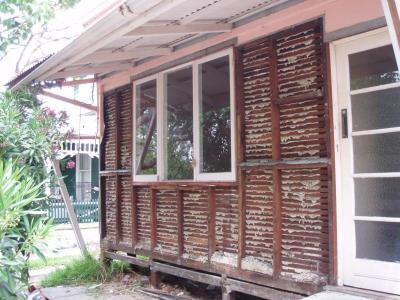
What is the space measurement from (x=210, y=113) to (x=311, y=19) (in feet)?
4.93

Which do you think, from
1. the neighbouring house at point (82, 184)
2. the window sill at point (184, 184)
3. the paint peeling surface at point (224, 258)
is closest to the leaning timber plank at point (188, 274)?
the paint peeling surface at point (224, 258)

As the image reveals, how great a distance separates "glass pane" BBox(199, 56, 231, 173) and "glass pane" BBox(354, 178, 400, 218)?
1424 mm

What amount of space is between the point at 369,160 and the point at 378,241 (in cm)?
62

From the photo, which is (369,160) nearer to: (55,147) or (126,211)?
(55,147)

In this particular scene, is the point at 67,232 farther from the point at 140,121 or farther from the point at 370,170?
the point at 370,170

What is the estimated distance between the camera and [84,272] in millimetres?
6465

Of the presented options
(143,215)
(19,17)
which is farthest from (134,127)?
(19,17)

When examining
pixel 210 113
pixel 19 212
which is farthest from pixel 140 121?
pixel 19 212

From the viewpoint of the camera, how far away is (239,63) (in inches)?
179

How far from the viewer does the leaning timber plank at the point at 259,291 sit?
3977 millimetres

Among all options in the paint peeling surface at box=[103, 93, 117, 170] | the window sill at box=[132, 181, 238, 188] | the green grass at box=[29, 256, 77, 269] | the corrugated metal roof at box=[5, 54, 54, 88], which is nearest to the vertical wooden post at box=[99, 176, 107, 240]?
the paint peeling surface at box=[103, 93, 117, 170]

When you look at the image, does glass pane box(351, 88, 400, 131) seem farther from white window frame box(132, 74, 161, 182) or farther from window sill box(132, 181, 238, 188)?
white window frame box(132, 74, 161, 182)

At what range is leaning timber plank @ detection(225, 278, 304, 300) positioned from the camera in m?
3.98

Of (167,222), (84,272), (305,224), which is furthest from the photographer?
(84,272)
